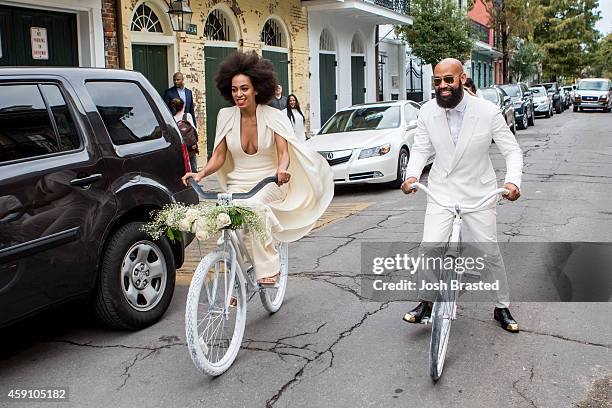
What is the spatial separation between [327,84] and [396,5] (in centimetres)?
496

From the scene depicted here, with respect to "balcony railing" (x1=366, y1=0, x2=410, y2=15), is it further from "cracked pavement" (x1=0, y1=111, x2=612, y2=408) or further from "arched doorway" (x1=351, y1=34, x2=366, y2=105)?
"cracked pavement" (x1=0, y1=111, x2=612, y2=408)

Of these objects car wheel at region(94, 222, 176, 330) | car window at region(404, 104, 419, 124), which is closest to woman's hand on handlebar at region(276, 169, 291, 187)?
car wheel at region(94, 222, 176, 330)

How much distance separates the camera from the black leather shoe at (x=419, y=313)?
489 centimetres

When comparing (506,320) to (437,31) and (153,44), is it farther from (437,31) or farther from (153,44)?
(437,31)

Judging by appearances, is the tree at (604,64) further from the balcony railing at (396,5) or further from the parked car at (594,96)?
the balcony railing at (396,5)

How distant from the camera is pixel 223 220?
4008mm

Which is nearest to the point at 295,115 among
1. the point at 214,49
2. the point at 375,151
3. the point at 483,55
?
the point at 375,151

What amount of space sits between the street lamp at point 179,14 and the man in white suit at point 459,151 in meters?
10.3

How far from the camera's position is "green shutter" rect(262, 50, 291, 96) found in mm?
18844

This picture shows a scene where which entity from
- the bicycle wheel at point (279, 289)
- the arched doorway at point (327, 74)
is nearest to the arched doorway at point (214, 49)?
the arched doorway at point (327, 74)

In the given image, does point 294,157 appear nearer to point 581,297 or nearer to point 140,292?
point 140,292

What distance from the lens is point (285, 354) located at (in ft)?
14.8

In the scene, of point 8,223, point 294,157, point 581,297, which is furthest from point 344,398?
point 581,297

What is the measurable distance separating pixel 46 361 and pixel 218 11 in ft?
43.3
